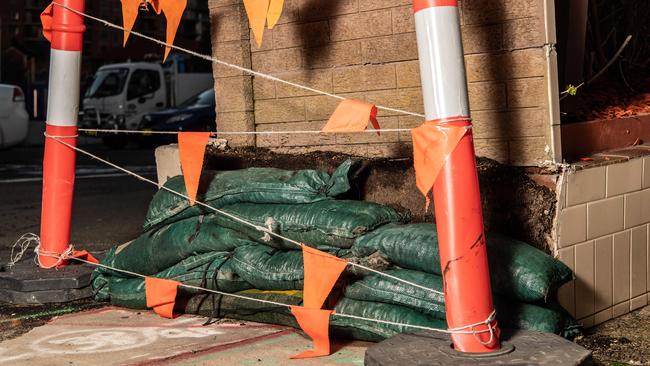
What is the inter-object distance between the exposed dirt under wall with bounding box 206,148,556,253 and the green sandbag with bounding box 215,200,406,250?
0.27 metres

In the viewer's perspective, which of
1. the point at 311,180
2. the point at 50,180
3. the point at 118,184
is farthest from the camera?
the point at 118,184

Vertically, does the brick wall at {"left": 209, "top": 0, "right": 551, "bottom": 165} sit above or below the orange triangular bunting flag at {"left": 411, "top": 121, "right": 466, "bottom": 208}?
above

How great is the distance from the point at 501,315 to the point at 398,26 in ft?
5.83

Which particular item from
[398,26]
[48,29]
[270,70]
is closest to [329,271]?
[398,26]

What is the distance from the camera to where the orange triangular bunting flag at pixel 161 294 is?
15.4 feet

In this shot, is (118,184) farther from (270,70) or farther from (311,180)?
(311,180)

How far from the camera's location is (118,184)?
12.2 metres

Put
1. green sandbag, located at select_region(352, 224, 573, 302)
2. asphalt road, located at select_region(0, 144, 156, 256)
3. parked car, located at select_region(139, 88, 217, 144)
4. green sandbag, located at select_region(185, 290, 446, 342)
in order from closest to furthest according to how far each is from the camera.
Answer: green sandbag, located at select_region(352, 224, 573, 302) → green sandbag, located at select_region(185, 290, 446, 342) → asphalt road, located at select_region(0, 144, 156, 256) → parked car, located at select_region(139, 88, 217, 144)

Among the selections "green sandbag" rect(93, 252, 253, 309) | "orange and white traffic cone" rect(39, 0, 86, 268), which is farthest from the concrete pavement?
"orange and white traffic cone" rect(39, 0, 86, 268)

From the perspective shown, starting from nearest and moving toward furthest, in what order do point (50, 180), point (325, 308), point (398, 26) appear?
A: point (325, 308), point (398, 26), point (50, 180)

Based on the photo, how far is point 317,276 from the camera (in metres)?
4.04

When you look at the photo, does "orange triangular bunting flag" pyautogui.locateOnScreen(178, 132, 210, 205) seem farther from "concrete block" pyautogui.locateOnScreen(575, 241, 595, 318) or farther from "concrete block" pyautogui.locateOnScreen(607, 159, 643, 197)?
"concrete block" pyautogui.locateOnScreen(607, 159, 643, 197)

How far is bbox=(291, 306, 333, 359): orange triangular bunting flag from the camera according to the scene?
393 centimetres

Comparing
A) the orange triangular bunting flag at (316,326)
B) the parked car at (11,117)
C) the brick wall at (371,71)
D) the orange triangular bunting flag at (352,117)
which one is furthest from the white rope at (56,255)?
the parked car at (11,117)
